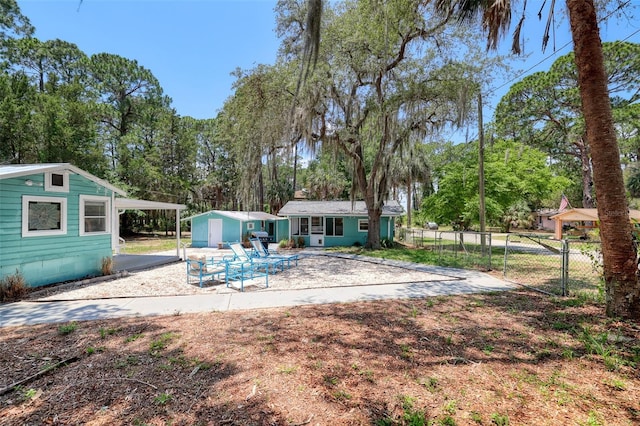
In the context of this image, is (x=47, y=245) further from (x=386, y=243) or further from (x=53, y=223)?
(x=386, y=243)

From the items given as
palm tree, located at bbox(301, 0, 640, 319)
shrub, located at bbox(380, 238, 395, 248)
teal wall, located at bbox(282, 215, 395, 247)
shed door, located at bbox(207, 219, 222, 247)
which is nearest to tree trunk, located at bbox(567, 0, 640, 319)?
palm tree, located at bbox(301, 0, 640, 319)

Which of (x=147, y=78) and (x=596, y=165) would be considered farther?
(x=147, y=78)

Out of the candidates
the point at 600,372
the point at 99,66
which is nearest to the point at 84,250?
the point at 600,372

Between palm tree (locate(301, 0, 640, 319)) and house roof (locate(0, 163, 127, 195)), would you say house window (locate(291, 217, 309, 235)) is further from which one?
palm tree (locate(301, 0, 640, 319))

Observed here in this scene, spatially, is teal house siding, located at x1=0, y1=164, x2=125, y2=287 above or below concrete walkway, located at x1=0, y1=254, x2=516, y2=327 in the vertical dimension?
above

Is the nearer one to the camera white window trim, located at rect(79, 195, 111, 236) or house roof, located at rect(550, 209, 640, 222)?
white window trim, located at rect(79, 195, 111, 236)

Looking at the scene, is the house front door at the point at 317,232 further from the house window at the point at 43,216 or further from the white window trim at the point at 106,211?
the house window at the point at 43,216

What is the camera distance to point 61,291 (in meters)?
6.64

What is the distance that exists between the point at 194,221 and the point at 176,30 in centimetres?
1106

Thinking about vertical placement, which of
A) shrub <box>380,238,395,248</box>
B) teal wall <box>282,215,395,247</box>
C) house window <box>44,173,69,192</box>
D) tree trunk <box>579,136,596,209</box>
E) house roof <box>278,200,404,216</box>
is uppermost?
tree trunk <box>579,136,596,209</box>

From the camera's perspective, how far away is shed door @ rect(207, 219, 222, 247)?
17609 mm

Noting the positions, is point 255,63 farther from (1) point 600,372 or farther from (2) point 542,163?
(2) point 542,163

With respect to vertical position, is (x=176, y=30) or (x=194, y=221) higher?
(x=176, y=30)

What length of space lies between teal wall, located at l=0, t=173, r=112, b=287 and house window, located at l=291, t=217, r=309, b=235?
10.3 metres
